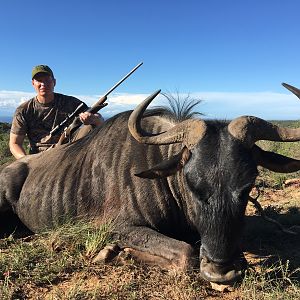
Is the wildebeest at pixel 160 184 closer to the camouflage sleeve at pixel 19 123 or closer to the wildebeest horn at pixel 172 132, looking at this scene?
the wildebeest horn at pixel 172 132

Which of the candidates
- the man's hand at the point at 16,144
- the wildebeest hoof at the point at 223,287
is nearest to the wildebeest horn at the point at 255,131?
the wildebeest hoof at the point at 223,287

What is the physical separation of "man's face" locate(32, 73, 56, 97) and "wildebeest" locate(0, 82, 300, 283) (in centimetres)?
160

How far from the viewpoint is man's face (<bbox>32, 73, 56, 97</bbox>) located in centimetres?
724

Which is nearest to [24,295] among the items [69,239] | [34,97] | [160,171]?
[69,239]

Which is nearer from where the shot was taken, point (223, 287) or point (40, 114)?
point (223, 287)

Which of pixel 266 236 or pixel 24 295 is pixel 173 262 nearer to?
pixel 24 295

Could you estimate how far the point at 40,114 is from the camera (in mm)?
7363

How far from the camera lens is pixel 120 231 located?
4363 millimetres

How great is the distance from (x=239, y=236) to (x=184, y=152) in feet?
2.94

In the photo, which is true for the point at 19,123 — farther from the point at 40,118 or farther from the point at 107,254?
the point at 107,254

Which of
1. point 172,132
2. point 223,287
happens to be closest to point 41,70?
point 172,132

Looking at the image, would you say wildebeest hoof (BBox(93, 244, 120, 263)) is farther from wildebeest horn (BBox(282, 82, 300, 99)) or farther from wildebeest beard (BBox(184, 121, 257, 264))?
wildebeest horn (BBox(282, 82, 300, 99))

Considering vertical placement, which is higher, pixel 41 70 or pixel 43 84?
pixel 41 70

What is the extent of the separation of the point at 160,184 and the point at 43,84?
3730 millimetres
